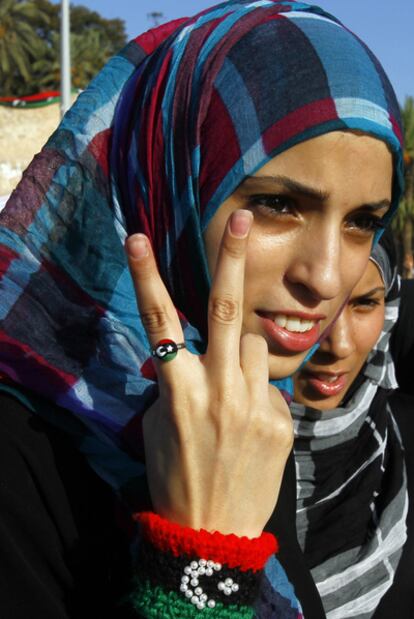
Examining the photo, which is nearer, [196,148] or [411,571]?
[196,148]

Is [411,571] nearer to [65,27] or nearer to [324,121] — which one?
[324,121]

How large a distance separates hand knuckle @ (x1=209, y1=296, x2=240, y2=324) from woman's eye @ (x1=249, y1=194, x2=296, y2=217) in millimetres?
407

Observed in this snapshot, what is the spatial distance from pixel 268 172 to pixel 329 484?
1280mm

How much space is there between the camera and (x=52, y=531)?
4.27ft

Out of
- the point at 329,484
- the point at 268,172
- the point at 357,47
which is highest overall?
the point at 357,47

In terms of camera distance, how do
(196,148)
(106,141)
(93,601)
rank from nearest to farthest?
(93,601)
(196,148)
(106,141)

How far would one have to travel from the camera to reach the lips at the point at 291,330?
63.9 inches

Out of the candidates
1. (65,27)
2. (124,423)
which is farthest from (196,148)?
(65,27)

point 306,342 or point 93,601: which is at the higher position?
point 306,342

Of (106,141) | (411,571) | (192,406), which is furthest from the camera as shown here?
(411,571)

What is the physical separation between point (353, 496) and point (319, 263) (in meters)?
1.20

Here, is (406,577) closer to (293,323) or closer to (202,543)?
(293,323)

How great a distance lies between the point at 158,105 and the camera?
1681 mm

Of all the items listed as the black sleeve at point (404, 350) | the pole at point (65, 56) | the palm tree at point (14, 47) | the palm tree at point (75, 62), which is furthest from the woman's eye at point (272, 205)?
the palm tree at point (14, 47)
